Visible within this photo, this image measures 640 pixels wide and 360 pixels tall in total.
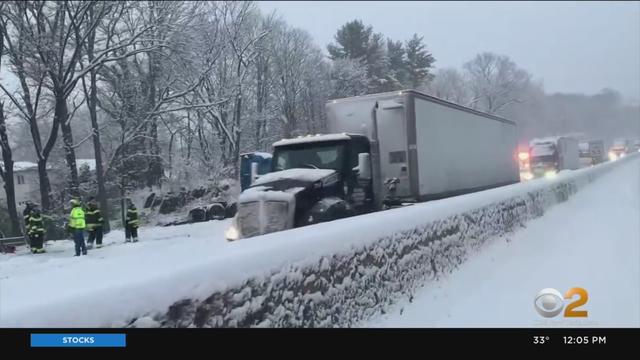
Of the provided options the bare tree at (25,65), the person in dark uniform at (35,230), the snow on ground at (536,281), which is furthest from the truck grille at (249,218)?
the bare tree at (25,65)

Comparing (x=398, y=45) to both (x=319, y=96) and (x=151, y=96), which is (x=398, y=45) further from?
(x=151, y=96)

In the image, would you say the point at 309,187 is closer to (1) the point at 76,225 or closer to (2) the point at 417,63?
(1) the point at 76,225

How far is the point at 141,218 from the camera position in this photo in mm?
28453

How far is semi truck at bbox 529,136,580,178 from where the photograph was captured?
35.7 meters

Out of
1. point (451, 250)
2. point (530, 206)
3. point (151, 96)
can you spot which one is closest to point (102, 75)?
point (151, 96)

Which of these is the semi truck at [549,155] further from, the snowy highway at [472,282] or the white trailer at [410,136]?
the snowy highway at [472,282]

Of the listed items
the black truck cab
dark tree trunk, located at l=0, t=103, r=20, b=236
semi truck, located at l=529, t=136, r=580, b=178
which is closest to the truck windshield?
the black truck cab

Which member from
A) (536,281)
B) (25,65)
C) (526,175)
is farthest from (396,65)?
(536,281)

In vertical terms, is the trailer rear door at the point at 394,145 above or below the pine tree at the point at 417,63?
below

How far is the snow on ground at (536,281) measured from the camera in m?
3.91

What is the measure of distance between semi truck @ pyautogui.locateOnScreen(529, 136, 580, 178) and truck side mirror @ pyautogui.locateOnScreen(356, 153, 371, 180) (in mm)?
28446

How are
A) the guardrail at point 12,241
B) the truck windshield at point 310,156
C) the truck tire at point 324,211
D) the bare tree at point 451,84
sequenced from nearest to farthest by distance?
the truck tire at point 324,211 < the truck windshield at point 310,156 < the guardrail at point 12,241 < the bare tree at point 451,84
